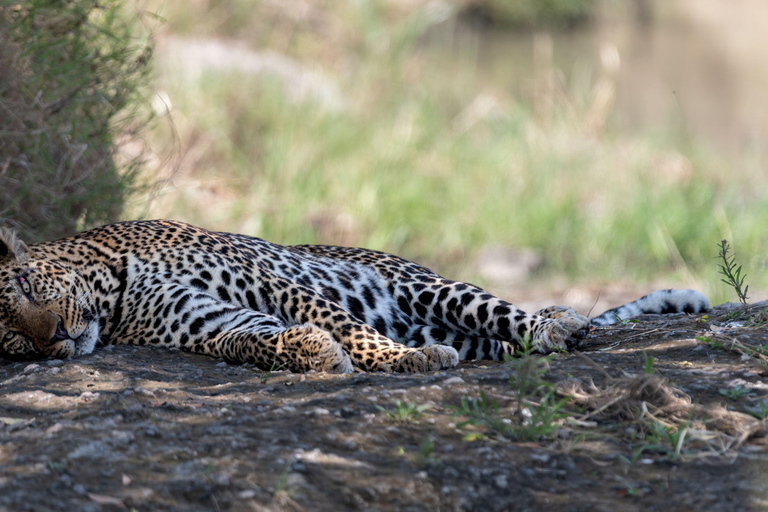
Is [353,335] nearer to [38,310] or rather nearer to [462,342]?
[462,342]

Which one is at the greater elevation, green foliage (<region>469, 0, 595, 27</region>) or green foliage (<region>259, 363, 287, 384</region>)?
green foliage (<region>469, 0, 595, 27</region>)

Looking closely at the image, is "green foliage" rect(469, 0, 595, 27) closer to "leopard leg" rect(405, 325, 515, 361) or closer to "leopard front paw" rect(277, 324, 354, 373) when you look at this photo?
"leopard leg" rect(405, 325, 515, 361)

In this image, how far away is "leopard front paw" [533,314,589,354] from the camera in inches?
187

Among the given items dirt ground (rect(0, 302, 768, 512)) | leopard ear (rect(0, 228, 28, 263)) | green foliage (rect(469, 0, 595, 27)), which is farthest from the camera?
green foliage (rect(469, 0, 595, 27))

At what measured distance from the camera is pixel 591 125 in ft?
46.8

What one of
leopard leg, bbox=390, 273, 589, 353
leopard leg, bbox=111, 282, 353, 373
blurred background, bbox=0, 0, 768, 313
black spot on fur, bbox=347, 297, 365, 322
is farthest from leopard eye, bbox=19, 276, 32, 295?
blurred background, bbox=0, 0, 768, 313

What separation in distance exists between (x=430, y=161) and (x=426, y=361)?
9020mm

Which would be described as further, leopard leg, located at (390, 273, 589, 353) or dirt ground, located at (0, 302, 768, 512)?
leopard leg, located at (390, 273, 589, 353)

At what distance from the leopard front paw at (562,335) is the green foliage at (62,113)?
356 centimetres

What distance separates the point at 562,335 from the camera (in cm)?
474

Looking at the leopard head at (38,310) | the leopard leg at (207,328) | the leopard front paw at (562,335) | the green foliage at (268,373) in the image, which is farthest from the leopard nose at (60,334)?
the leopard front paw at (562,335)

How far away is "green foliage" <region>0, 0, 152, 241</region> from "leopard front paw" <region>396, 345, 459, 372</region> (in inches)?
117

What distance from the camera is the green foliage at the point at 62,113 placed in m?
5.92

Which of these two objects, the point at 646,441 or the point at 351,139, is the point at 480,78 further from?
the point at 646,441
